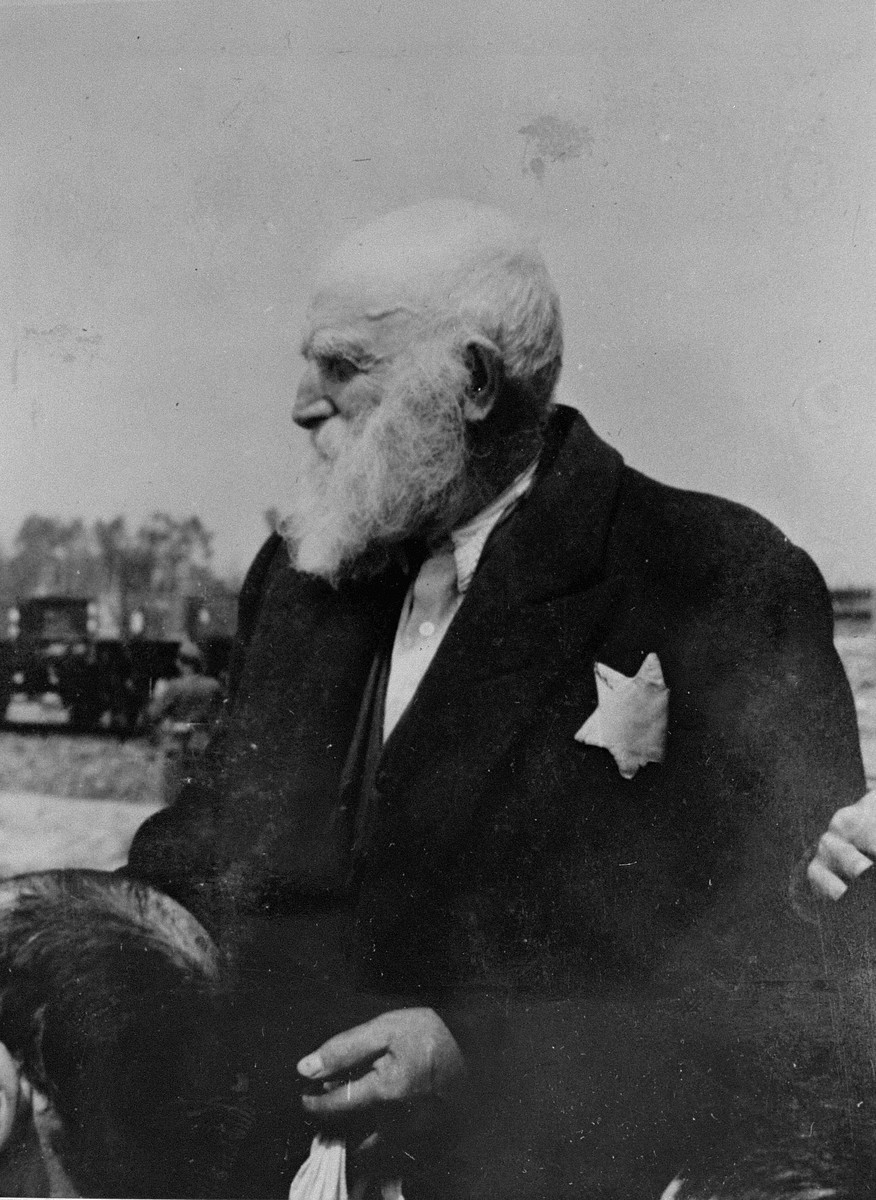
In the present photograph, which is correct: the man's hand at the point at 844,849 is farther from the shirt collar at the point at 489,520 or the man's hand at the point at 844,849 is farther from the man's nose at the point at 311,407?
the man's nose at the point at 311,407

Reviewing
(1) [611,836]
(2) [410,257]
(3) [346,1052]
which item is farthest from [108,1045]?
(2) [410,257]

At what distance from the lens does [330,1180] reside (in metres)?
3.02

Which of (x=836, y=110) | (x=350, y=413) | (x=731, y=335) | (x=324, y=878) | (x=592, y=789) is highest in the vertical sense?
(x=836, y=110)

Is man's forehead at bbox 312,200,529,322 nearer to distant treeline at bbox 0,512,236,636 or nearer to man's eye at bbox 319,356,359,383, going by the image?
man's eye at bbox 319,356,359,383

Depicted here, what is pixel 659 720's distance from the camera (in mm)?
2963

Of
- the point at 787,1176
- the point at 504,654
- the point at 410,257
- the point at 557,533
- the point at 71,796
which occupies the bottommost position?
the point at 787,1176

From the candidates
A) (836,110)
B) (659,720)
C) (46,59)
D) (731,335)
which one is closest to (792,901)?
(659,720)

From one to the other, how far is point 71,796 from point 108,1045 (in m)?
0.62

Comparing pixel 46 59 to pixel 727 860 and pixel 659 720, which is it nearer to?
pixel 659 720

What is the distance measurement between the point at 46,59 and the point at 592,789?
235cm

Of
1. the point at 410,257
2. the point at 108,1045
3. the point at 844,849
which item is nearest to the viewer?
the point at 844,849

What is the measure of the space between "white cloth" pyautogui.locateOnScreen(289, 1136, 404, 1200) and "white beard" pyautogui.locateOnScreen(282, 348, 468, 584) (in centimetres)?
136

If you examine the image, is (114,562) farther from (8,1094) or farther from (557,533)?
(8,1094)

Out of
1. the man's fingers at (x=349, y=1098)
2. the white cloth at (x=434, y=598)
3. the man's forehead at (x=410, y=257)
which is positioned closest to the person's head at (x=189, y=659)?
the white cloth at (x=434, y=598)
